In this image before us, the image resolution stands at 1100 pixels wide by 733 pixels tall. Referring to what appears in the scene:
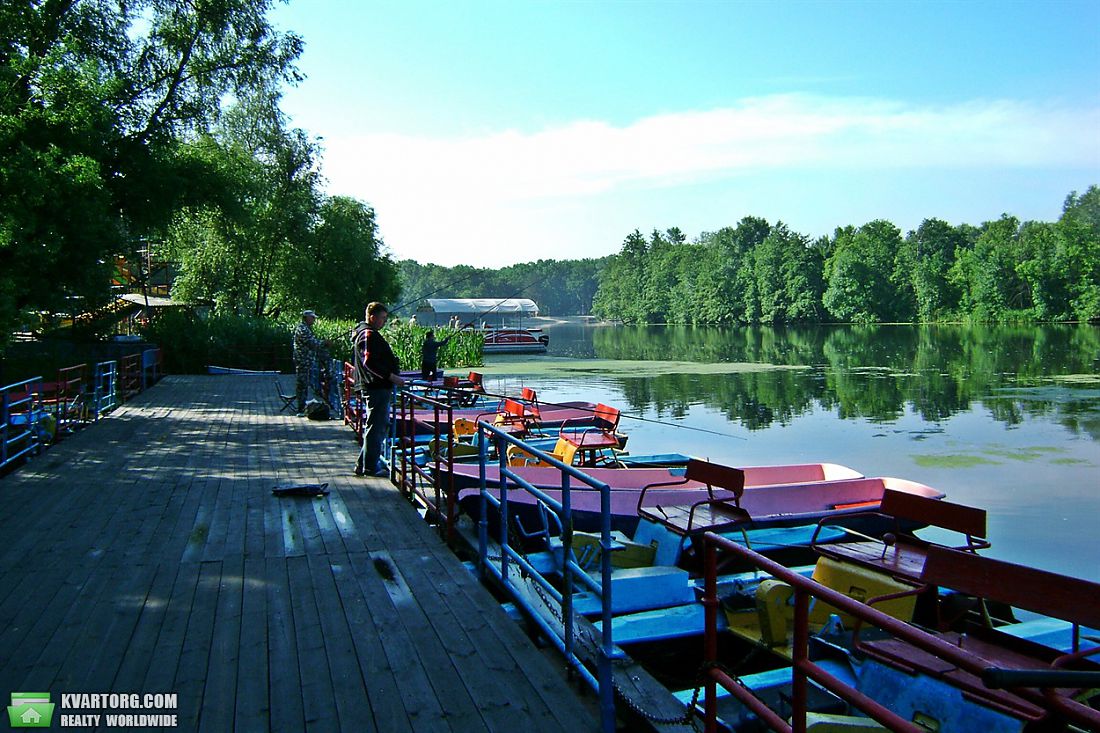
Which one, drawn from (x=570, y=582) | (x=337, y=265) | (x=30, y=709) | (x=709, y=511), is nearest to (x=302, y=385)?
(x=709, y=511)

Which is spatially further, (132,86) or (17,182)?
(132,86)

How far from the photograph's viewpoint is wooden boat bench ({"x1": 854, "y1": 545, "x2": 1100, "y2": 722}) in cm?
335

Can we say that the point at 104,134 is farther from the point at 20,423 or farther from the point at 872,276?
the point at 872,276

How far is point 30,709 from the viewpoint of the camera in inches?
137

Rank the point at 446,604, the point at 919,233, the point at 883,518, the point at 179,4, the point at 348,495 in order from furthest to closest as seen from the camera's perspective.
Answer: the point at 919,233, the point at 179,4, the point at 883,518, the point at 348,495, the point at 446,604

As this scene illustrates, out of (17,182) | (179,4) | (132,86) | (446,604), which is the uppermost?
(179,4)

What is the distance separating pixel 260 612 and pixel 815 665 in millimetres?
3237

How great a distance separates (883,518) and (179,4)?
21.1 m

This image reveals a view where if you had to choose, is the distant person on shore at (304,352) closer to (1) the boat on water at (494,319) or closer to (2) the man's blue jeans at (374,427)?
(2) the man's blue jeans at (374,427)

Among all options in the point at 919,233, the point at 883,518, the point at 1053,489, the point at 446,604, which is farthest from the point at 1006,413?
the point at 919,233

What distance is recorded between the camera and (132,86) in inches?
813

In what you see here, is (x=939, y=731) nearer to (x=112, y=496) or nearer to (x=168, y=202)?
(x=112, y=496)

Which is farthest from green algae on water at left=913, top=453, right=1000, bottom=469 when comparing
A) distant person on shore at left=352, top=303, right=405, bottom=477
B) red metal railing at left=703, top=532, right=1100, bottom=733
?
red metal railing at left=703, top=532, right=1100, bottom=733

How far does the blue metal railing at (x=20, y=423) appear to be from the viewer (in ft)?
29.3
